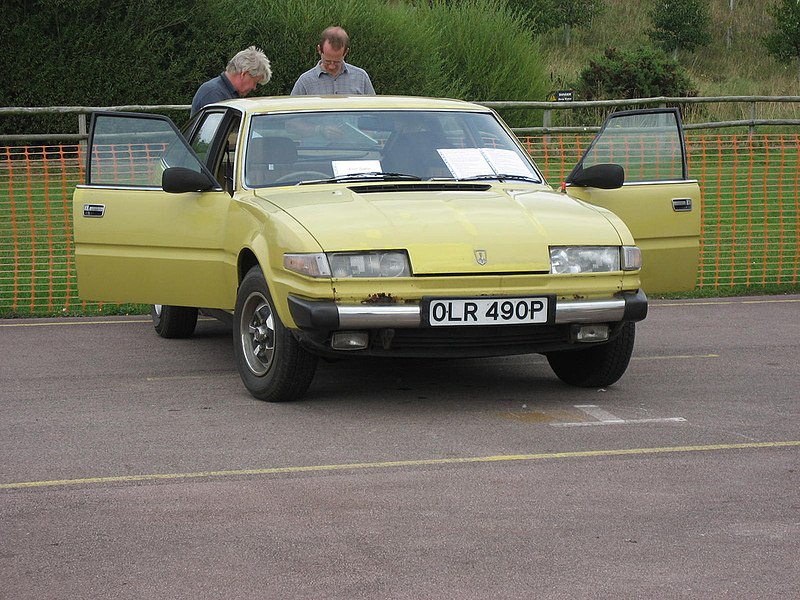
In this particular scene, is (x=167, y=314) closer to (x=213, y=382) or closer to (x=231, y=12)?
(x=213, y=382)

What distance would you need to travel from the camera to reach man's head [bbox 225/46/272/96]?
10.4m

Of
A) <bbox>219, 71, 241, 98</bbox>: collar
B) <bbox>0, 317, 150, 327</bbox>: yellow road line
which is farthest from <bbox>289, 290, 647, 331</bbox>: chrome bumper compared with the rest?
<bbox>0, 317, 150, 327</bbox>: yellow road line

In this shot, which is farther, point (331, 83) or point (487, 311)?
point (331, 83)

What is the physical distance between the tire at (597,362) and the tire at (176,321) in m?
2.89

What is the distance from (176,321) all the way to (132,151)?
1458mm

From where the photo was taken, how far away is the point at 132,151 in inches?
344

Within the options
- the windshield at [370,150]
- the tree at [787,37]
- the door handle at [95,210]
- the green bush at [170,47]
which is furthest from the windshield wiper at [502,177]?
the tree at [787,37]

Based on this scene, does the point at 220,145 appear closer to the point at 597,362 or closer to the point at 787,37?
the point at 597,362

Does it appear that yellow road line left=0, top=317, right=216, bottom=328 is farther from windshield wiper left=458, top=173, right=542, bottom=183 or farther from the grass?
the grass

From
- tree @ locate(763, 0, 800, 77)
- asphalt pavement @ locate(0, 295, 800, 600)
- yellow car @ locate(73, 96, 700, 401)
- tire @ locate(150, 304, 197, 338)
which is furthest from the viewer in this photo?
tree @ locate(763, 0, 800, 77)

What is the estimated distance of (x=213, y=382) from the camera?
26.3 ft

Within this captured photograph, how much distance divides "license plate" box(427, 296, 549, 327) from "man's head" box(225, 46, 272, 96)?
4162 mm

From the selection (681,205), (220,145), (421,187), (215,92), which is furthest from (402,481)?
(215,92)

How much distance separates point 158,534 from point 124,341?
497 cm
